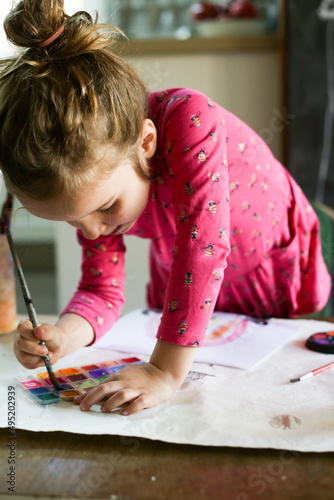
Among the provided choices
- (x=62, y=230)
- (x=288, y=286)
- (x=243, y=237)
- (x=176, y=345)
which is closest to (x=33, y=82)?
(x=176, y=345)

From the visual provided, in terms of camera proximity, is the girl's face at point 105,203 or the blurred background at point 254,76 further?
the blurred background at point 254,76

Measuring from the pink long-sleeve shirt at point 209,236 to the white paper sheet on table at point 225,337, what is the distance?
0.03 meters

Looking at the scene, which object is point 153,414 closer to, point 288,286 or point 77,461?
point 77,461

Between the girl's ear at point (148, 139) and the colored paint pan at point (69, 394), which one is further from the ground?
the girl's ear at point (148, 139)

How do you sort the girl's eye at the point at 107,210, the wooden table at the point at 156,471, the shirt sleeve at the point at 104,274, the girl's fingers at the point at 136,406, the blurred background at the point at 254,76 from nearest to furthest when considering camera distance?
the wooden table at the point at 156,471 < the girl's fingers at the point at 136,406 < the girl's eye at the point at 107,210 < the shirt sleeve at the point at 104,274 < the blurred background at the point at 254,76

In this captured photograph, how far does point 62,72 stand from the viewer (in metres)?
0.55

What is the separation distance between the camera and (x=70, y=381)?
60cm

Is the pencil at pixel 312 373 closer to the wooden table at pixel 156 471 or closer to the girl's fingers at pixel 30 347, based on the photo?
the wooden table at pixel 156 471

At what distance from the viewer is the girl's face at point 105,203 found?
0.57m

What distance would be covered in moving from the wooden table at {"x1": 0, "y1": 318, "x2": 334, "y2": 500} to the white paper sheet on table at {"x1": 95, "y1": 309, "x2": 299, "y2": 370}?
0.64 ft

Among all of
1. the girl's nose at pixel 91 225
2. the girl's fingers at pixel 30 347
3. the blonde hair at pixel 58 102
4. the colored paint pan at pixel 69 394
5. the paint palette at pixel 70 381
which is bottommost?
the paint palette at pixel 70 381

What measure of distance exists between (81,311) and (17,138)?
0.30 m

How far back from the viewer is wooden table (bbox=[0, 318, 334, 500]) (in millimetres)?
402

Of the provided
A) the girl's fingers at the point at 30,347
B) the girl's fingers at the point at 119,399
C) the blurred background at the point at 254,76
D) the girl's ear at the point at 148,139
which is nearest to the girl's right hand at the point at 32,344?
the girl's fingers at the point at 30,347
